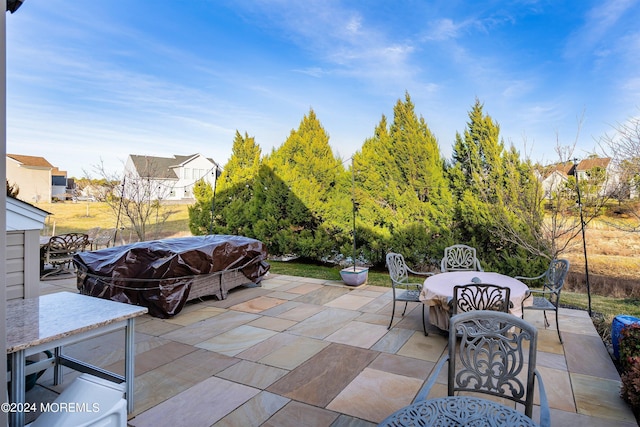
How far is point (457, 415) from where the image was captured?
58.4 inches

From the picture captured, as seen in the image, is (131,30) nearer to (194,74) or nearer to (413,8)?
(194,74)

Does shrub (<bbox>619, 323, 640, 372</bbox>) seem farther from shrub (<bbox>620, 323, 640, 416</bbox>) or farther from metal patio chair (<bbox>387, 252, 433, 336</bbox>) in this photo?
metal patio chair (<bbox>387, 252, 433, 336</bbox>)

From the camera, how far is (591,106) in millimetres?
5867

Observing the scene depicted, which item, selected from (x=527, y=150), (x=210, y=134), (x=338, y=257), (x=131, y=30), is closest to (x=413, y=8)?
(x=527, y=150)

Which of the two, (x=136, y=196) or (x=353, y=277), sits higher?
(x=136, y=196)

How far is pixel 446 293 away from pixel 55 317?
3.15 metres

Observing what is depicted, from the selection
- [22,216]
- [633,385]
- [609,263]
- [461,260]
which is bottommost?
[633,385]

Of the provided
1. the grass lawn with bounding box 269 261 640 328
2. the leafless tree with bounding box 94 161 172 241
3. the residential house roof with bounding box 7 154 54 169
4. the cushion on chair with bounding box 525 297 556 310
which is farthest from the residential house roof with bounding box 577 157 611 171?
the residential house roof with bounding box 7 154 54 169

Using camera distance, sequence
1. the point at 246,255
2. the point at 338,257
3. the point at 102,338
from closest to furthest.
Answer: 1. the point at 102,338
2. the point at 246,255
3. the point at 338,257

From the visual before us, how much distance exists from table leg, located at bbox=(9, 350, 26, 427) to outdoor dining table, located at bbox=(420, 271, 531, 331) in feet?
10.4

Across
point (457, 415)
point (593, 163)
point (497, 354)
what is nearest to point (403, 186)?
point (593, 163)

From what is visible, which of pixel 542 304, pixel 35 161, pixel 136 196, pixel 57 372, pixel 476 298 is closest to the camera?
pixel 57 372

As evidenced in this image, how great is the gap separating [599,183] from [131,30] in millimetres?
9379

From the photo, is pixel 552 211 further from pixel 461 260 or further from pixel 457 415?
pixel 457 415
